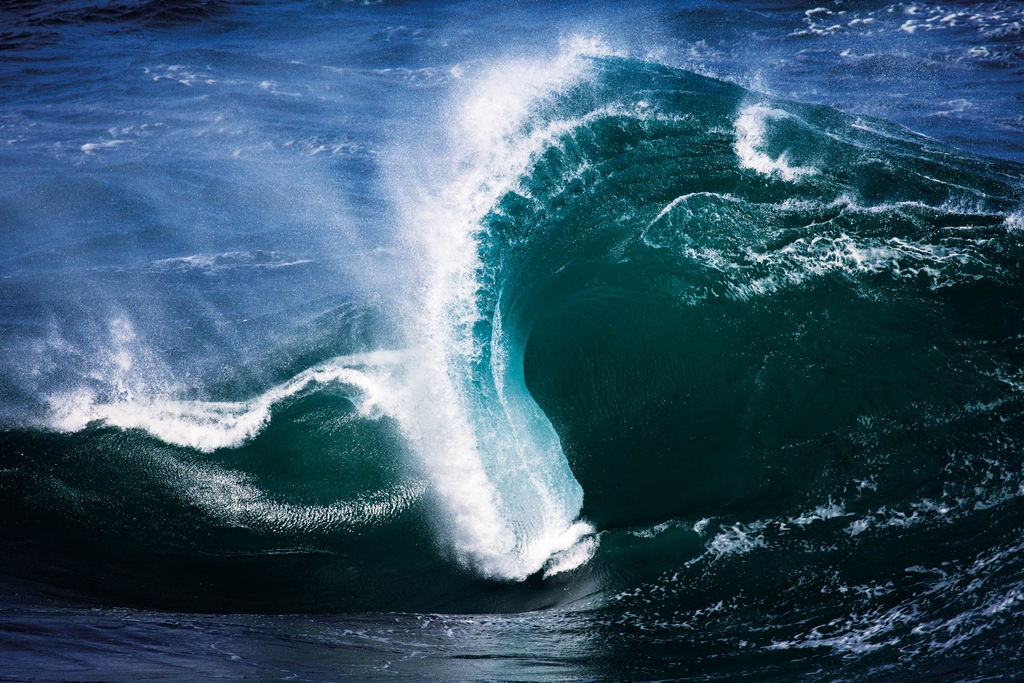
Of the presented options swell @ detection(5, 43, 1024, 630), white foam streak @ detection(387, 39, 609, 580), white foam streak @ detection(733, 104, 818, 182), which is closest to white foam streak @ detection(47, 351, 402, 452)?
swell @ detection(5, 43, 1024, 630)

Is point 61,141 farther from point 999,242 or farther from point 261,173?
point 999,242

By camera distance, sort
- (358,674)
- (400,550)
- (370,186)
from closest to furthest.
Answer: (358,674) < (400,550) < (370,186)

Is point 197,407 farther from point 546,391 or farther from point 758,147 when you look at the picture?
point 758,147

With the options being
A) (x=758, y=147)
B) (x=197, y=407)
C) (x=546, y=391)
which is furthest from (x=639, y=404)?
(x=197, y=407)

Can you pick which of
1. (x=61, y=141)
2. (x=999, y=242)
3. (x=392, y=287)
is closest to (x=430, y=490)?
(x=392, y=287)

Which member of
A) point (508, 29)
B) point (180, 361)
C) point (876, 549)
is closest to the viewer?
point (876, 549)

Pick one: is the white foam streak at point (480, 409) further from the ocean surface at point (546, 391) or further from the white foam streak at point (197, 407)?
the white foam streak at point (197, 407)

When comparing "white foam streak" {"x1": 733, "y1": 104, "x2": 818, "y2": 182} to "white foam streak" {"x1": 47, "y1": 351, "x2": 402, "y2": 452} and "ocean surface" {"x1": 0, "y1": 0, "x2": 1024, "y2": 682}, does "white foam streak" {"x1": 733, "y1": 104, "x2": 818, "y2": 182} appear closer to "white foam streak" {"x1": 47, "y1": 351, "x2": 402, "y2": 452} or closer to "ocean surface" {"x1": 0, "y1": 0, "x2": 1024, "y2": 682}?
"ocean surface" {"x1": 0, "y1": 0, "x2": 1024, "y2": 682}

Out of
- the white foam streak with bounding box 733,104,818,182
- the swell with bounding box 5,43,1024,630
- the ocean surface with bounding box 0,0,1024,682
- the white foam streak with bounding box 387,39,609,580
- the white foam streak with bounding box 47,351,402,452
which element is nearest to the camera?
the ocean surface with bounding box 0,0,1024,682
